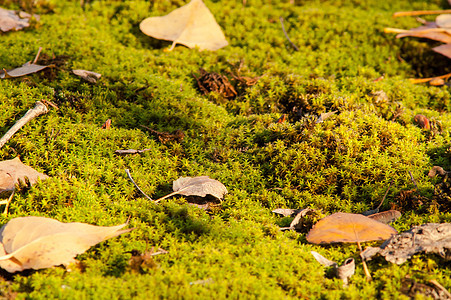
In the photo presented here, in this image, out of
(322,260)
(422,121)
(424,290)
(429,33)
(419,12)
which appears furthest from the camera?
(419,12)

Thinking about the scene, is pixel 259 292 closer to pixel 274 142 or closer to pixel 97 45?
pixel 274 142

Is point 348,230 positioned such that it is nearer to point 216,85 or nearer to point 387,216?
point 387,216

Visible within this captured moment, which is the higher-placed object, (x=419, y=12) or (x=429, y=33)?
(x=419, y=12)

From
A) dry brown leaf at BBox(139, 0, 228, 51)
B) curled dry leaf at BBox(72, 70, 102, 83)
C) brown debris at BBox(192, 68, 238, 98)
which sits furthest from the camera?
dry brown leaf at BBox(139, 0, 228, 51)

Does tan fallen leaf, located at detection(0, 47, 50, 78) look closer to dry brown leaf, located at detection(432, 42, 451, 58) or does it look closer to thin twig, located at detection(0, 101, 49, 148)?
thin twig, located at detection(0, 101, 49, 148)

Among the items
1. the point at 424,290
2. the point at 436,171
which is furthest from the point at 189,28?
the point at 424,290

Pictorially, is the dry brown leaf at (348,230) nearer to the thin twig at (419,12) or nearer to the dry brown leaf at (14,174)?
the dry brown leaf at (14,174)

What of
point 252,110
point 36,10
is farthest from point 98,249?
point 36,10

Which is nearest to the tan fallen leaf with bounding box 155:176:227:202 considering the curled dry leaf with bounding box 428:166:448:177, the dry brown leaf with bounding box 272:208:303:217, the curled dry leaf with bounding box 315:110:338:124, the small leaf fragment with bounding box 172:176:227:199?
the small leaf fragment with bounding box 172:176:227:199
